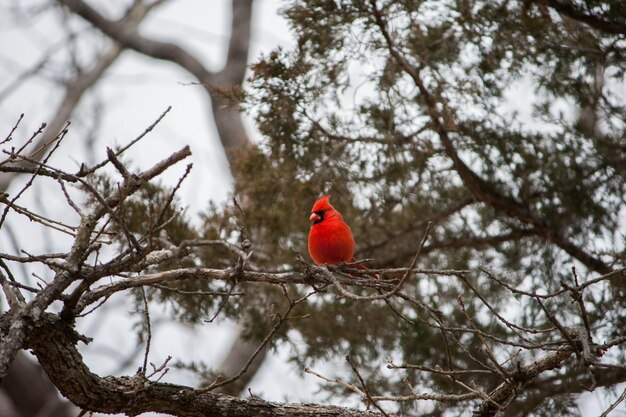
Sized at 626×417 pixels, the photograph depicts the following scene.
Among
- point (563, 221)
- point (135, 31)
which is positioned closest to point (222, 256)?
point (563, 221)

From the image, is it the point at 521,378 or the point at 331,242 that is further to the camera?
the point at 331,242

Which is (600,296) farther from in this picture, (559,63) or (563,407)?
(559,63)

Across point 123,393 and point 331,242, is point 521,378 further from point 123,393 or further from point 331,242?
point 123,393

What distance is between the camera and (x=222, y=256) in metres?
4.96

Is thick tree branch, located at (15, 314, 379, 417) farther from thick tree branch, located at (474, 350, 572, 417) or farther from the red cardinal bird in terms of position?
the red cardinal bird

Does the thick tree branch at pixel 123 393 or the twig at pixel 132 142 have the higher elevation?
the twig at pixel 132 142

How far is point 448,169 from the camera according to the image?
4.68 metres

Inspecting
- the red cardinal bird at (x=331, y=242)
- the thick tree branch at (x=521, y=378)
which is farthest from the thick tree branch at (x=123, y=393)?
the red cardinal bird at (x=331, y=242)

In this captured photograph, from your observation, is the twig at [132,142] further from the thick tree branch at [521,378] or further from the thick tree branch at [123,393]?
the thick tree branch at [521,378]

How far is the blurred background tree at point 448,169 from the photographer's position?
4.38m

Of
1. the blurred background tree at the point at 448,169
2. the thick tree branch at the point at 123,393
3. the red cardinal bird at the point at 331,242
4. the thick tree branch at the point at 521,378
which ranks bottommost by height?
the thick tree branch at the point at 123,393

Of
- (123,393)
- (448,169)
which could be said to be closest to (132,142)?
(123,393)

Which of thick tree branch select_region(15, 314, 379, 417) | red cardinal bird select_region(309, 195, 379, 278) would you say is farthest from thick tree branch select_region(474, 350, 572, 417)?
red cardinal bird select_region(309, 195, 379, 278)

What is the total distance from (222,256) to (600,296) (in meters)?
2.26
